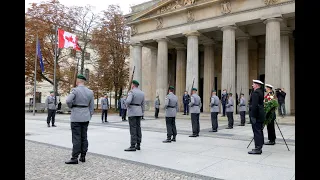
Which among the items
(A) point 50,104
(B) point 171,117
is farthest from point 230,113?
(A) point 50,104

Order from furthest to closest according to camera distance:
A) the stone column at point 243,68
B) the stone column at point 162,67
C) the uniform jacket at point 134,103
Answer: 1. the stone column at point 162,67
2. the stone column at point 243,68
3. the uniform jacket at point 134,103

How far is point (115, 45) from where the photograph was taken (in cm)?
3441

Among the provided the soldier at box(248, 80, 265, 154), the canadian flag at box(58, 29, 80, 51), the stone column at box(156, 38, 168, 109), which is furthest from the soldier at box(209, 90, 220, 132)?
the canadian flag at box(58, 29, 80, 51)

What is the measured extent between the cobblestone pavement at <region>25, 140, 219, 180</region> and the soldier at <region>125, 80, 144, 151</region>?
3.96 feet

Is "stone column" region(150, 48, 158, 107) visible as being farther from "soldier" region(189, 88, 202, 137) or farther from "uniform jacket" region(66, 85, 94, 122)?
"uniform jacket" region(66, 85, 94, 122)

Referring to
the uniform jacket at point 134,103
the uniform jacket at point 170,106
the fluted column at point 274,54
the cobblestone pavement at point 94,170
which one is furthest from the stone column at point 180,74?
the cobblestone pavement at point 94,170

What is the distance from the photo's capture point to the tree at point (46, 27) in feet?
105

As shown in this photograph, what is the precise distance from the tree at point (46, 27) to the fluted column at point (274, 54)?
24172 millimetres

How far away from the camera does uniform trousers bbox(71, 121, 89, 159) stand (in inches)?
255

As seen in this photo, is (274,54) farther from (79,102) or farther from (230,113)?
(79,102)

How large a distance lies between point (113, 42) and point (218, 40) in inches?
517

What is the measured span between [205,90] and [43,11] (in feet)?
72.1

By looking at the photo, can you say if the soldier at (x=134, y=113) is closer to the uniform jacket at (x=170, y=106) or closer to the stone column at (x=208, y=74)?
the uniform jacket at (x=170, y=106)
